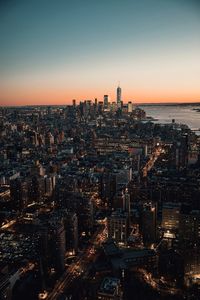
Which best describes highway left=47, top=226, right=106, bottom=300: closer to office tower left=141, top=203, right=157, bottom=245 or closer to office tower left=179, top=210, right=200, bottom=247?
office tower left=141, top=203, right=157, bottom=245

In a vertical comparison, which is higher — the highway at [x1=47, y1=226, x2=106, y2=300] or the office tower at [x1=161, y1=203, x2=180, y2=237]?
the office tower at [x1=161, y1=203, x2=180, y2=237]

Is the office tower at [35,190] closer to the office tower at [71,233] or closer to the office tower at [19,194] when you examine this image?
the office tower at [19,194]

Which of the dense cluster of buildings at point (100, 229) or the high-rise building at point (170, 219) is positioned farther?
the high-rise building at point (170, 219)

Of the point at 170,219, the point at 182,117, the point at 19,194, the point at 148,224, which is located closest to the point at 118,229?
the point at 148,224

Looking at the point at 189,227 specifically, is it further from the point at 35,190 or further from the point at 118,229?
the point at 35,190

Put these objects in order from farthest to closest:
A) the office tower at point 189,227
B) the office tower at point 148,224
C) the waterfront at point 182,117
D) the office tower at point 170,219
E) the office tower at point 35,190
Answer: the waterfront at point 182,117 < the office tower at point 35,190 < the office tower at point 170,219 < the office tower at point 148,224 < the office tower at point 189,227

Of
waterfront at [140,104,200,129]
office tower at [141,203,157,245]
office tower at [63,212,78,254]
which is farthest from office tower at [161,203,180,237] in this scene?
waterfront at [140,104,200,129]

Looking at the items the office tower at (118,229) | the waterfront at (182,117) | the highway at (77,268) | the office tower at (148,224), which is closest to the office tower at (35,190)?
the highway at (77,268)

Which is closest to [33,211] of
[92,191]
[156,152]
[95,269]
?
[92,191]

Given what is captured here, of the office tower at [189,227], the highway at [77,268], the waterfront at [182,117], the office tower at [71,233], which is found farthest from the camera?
the waterfront at [182,117]
